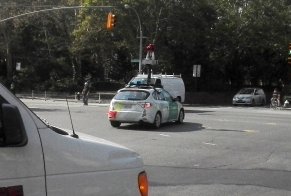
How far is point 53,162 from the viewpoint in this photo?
318cm

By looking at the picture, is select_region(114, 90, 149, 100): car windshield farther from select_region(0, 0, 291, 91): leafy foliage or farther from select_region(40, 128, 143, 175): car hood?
select_region(0, 0, 291, 91): leafy foliage

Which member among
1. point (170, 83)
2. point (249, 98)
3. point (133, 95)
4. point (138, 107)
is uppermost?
point (170, 83)

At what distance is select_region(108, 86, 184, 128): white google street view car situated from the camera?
1898cm

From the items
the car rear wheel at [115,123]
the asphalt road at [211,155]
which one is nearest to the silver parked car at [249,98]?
the asphalt road at [211,155]

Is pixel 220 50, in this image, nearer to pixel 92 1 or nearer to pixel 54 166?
pixel 92 1

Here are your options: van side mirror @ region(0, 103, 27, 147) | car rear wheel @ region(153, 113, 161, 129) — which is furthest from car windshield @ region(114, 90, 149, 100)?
van side mirror @ region(0, 103, 27, 147)

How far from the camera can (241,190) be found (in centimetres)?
855

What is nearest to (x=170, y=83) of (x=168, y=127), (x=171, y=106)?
(x=171, y=106)

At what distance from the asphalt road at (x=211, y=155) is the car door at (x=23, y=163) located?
5.02 metres

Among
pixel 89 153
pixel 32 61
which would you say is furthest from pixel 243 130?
pixel 32 61

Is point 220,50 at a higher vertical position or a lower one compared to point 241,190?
higher

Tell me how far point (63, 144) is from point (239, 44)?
163 ft

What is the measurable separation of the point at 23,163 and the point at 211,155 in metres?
9.87

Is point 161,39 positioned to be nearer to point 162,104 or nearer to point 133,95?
point 162,104
